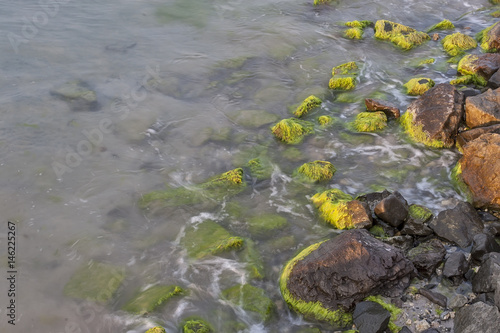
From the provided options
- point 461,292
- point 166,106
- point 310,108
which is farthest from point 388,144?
point 166,106

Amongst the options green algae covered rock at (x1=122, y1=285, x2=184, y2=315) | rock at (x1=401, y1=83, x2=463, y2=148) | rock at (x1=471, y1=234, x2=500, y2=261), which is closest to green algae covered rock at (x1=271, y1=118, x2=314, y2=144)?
rock at (x1=401, y1=83, x2=463, y2=148)

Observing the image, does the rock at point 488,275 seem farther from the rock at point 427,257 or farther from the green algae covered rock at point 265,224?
the green algae covered rock at point 265,224

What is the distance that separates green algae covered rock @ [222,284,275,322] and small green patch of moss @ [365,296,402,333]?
136 centimetres

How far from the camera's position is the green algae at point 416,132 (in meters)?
9.22

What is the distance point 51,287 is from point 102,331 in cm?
117

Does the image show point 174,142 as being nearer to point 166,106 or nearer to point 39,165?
point 166,106

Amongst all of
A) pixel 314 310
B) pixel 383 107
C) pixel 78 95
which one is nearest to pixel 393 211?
pixel 314 310

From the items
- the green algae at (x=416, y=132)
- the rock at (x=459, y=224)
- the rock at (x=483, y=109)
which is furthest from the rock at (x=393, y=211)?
the rock at (x=483, y=109)

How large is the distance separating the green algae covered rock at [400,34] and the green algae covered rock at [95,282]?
11031 millimetres

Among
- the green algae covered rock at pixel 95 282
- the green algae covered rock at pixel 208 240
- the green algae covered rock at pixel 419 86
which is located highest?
the green algae covered rock at pixel 419 86

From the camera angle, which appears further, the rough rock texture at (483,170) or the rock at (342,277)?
the rough rock texture at (483,170)

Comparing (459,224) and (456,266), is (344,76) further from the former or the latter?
(456,266)

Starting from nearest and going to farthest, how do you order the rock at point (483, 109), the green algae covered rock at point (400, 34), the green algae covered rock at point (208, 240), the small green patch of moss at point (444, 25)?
the green algae covered rock at point (208, 240), the rock at point (483, 109), the green algae covered rock at point (400, 34), the small green patch of moss at point (444, 25)

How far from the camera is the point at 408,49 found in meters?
13.6
